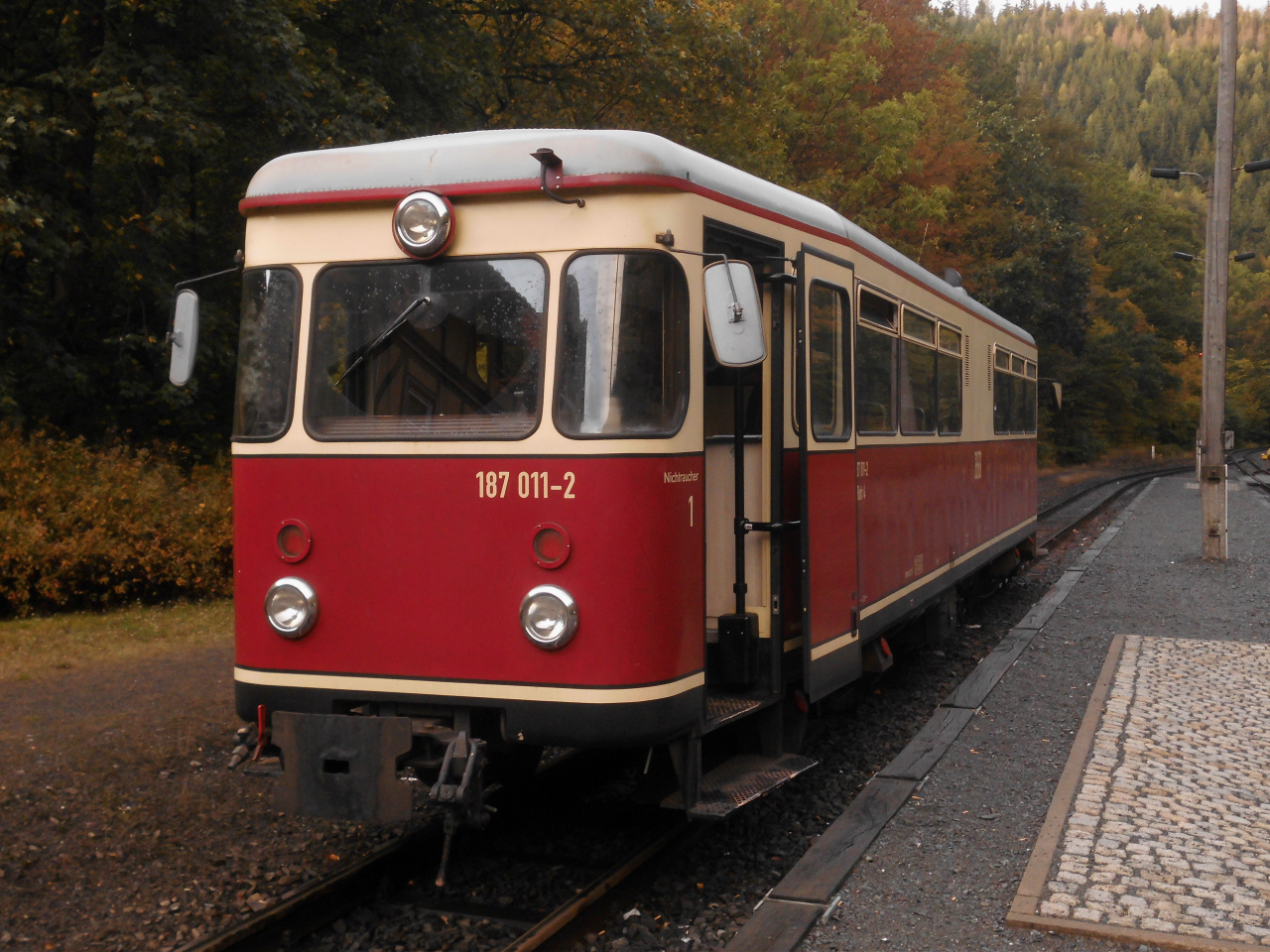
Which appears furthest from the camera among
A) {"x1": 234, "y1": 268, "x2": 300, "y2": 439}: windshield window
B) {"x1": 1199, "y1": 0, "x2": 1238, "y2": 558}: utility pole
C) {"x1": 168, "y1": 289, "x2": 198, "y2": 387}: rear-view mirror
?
{"x1": 1199, "y1": 0, "x2": 1238, "y2": 558}: utility pole

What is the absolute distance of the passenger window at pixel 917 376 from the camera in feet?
27.9

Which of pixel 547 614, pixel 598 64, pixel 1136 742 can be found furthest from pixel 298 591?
pixel 598 64

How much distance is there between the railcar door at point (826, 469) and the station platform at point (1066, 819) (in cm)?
81

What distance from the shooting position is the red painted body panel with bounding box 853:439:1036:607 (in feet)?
24.8

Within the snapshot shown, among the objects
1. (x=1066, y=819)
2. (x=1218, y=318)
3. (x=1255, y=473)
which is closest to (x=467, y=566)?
(x=1066, y=819)

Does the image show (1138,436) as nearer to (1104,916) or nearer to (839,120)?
(839,120)

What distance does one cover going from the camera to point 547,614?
4.95m

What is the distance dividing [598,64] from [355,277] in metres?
15.9

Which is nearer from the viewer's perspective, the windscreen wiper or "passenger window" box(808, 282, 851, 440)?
the windscreen wiper

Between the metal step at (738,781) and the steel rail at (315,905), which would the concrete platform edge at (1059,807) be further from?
the steel rail at (315,905)

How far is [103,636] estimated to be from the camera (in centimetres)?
1048

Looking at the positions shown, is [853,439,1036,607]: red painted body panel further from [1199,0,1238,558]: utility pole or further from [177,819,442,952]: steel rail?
[1199,0,1238,558]: utility pole

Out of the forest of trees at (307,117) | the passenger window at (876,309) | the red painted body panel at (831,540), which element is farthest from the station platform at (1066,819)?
the forest of trees at (307,117)

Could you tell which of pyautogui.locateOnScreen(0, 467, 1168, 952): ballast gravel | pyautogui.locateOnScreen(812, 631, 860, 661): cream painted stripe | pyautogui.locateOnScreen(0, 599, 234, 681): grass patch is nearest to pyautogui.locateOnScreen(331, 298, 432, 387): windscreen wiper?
pyautogui.locateOnScreen(0, 467, 1168, 952): ballast gravel
